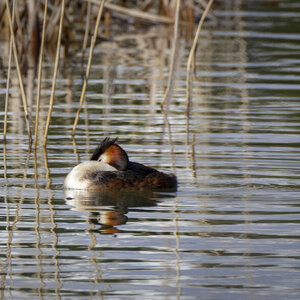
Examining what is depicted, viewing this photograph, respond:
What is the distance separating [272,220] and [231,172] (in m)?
1.82

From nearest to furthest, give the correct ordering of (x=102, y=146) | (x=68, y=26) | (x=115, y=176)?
1. (x=115, y=176)
2. (x=102, y=146)
3. (x=68, y=26)

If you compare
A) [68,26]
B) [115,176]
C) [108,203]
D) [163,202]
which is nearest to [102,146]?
[115,176]

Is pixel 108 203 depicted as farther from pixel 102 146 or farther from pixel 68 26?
pixel 68 26

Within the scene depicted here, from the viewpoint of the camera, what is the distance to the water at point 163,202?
5906 millimetres

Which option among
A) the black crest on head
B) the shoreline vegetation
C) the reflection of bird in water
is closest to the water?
the reflection of bird in water

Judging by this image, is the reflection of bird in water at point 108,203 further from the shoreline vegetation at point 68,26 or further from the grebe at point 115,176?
the shoreline vegetation at point 68,26

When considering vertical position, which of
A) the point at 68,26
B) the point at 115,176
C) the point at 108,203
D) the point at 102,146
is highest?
the point at 68,26

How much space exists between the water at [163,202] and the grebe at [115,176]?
0.32 feet

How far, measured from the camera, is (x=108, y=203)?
27.0 ft

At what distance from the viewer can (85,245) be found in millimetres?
6723

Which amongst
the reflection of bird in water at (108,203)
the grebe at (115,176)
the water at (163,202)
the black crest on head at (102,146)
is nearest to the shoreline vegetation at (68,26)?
the water at (163,202)

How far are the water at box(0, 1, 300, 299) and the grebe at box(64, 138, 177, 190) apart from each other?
0.10 metres

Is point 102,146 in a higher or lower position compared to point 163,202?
higher

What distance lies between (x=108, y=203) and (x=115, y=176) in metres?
0.43
